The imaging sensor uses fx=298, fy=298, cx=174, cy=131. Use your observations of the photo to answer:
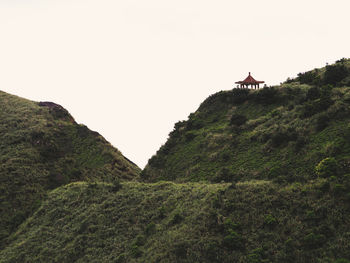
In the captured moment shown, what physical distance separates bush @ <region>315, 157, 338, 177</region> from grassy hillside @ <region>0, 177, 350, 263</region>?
1.20 metres

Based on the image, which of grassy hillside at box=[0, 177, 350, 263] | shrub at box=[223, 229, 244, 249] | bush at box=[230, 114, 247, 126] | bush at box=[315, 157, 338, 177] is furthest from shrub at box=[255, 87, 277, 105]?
shrub at box=[223, 229, 244, 249]

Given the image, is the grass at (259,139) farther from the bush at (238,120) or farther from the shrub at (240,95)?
the bush at (238,120)

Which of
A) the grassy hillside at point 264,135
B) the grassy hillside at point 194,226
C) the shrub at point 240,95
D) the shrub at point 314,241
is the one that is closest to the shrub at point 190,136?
the grassy hillside at point 264,135

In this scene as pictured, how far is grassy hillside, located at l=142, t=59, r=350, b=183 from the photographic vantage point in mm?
30531

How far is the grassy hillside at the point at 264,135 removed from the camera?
30531 millimetres

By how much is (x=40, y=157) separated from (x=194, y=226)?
1581 inches

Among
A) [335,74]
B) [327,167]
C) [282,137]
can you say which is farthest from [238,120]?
[327,167]

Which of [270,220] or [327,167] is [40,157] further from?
[327,167]

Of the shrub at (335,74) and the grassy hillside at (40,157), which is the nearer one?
the grassy hillside at (40,157)

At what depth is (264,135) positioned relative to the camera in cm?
3956

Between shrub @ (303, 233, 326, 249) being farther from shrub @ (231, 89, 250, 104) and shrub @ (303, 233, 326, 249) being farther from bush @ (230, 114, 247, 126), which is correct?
shrub @ (231, 89, 250, 104)

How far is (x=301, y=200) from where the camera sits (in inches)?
902

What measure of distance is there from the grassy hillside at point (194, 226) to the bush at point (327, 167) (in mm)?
1200

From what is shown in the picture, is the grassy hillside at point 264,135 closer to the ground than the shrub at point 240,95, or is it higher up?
closer to the ground
